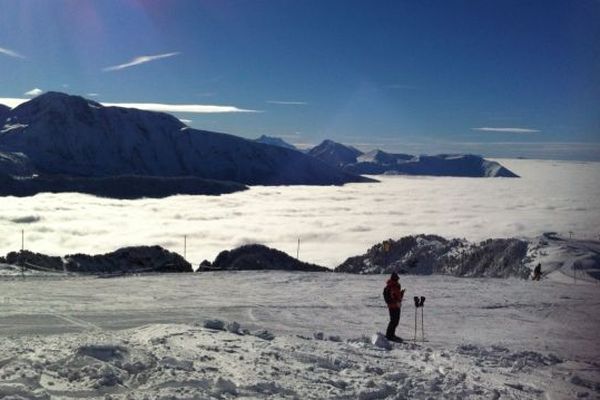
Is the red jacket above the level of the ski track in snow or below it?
above

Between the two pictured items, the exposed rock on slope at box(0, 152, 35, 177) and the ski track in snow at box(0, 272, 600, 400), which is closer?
the ski track in snow at box(0, 272, 600, 400)

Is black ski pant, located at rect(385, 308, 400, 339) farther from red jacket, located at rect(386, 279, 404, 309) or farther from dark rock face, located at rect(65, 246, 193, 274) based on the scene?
dark rock face, located at rect(65, 246, 193, 274)

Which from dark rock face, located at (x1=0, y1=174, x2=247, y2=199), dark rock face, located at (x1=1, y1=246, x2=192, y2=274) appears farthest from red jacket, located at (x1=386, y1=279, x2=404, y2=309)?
dark rock face, located at (x1=0, y1=174, x2=247, y2=199)

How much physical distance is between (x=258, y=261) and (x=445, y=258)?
1411 cm

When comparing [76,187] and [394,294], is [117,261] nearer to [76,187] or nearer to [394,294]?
[394,294]

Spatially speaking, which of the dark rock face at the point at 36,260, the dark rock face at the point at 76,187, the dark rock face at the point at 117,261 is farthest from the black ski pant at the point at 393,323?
the dark rock face at the point at 76,187

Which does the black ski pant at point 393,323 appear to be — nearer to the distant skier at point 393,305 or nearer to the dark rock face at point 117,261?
the distant skier at point 393,305

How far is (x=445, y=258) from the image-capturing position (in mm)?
44281

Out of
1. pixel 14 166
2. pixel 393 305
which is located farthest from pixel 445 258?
pixel 14 166

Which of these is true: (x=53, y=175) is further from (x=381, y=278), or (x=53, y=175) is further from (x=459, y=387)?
(x=459, y=387)

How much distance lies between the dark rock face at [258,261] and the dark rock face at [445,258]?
5.49 meters

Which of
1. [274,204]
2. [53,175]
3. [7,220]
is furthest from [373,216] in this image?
[53,175]

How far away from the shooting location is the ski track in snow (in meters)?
8.12

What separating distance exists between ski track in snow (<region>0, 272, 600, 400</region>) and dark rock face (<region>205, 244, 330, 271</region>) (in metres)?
20.0
